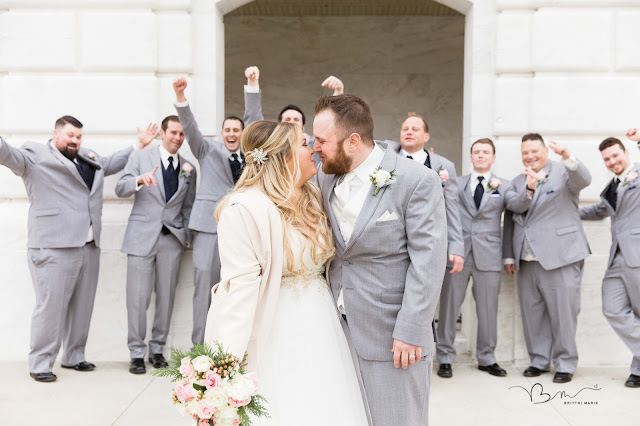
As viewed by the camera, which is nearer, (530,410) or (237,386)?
(237,386)

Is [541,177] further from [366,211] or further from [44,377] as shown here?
[44,377]

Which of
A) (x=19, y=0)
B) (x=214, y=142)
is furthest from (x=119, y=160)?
(x=19, y=0)

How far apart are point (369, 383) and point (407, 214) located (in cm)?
87

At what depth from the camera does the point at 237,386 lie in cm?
288

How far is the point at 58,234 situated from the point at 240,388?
390 centimetres

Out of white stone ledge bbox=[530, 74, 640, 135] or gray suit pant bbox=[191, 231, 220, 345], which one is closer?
gray suit pant bbox=[191, 231, 220, 345]

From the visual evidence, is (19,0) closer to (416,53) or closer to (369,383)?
(369,383)

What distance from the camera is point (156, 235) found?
6.52 meters

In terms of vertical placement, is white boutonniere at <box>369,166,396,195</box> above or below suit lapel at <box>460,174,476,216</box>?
above

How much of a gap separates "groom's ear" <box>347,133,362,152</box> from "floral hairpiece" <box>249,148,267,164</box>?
16.8 inches

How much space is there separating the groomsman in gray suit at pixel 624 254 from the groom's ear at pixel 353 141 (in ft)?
11.7

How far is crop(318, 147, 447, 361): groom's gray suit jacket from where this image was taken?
333 cm

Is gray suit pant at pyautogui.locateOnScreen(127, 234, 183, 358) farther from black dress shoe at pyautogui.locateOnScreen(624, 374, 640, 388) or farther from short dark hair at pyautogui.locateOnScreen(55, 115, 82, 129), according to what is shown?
black dress shoe at pyautogui.locateOnScreen(624, 374, 640, 388)

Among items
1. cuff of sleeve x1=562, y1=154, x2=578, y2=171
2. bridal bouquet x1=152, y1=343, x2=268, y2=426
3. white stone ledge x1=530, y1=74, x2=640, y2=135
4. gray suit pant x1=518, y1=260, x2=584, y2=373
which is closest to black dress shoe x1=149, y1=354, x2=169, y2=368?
gray suit pant x1=518, y1=260, x2=584, y2=373
